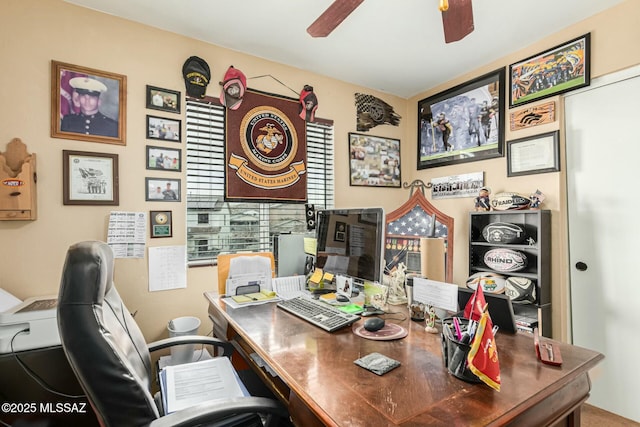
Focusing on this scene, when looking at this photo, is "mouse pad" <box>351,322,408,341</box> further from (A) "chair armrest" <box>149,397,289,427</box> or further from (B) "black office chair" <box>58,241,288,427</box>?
(B) "black office chair" <box>58,241,288,427</box>

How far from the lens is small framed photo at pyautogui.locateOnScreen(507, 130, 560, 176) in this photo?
2.36m

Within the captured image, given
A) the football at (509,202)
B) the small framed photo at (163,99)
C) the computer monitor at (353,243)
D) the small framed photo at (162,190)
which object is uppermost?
the small framed photo at (163,99)

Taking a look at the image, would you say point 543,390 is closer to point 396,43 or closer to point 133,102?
point 396,43

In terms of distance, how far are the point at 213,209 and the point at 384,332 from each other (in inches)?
69.5

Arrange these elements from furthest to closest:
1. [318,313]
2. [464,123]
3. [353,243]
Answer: [464,123], [353,243], [318,313]

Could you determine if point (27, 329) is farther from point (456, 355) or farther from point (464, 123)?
point (464, 123)

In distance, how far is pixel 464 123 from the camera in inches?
118

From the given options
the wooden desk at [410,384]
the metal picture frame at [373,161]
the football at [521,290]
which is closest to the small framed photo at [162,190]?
the wooden desk at [410,384]

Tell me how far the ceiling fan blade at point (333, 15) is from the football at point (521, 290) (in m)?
2.19

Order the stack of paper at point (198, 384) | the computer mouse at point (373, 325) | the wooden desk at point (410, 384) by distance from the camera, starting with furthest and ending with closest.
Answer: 1. the computer mouse at point (373, 325)
2. the stack of paper at point (198, 384)
3. the wooden desk at point (410, 384)

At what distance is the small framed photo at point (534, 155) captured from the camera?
7.73 feet

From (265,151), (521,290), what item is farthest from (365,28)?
(521,290)

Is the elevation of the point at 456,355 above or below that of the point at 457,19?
below

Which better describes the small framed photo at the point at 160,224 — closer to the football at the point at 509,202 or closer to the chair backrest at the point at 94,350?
the chair backrest at the point at 94,350
